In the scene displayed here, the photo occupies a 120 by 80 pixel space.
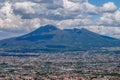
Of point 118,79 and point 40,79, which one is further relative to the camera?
point 40,79

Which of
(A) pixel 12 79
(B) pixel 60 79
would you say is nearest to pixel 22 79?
(A) pixel 12 79

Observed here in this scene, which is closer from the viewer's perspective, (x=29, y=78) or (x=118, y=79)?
(x=118, y=79)

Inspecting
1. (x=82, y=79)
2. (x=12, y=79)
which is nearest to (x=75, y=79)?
(x=82, y=79)

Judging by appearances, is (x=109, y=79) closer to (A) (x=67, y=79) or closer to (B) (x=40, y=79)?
(A) (x=67, y=79)

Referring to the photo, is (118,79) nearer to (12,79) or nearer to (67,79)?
(67,79)

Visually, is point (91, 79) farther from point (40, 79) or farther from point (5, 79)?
point (5, 79)

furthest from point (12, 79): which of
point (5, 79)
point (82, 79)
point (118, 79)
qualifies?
point (118, 79)
